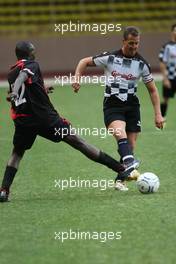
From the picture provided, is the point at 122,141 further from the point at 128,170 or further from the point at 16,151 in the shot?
the point at 16,151

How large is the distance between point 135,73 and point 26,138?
4.74 feet

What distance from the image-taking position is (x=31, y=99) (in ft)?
27.7

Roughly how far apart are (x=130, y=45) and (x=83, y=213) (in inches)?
80.1

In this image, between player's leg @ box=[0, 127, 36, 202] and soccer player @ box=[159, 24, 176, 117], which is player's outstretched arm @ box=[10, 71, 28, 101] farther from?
soccer player @ box=[159, 24, 176, 117]

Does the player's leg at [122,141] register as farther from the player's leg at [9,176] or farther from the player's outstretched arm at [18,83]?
the player's outstretched arm at [18,83]

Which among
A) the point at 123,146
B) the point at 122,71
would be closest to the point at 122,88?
the point at 122,71

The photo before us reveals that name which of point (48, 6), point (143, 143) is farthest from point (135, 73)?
point (48, 6)

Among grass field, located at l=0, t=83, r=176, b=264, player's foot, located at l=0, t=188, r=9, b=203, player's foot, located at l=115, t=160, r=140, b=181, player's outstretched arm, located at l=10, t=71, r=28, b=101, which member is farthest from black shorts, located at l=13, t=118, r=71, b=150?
player's foot, located at l=115, t=160, r=140, b=181

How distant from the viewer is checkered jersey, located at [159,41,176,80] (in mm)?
15961

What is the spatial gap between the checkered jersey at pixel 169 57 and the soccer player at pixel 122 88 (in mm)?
6978

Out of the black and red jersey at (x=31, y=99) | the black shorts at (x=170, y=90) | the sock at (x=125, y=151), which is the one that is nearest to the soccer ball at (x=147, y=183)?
the sock at (x=125, y=151)

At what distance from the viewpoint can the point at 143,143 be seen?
1338cm

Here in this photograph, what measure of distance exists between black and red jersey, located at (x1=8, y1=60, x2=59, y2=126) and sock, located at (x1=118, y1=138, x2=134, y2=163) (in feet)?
2.74

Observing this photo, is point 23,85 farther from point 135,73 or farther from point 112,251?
point 112,251
